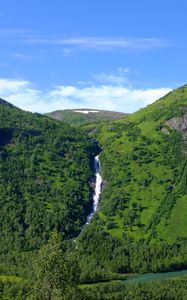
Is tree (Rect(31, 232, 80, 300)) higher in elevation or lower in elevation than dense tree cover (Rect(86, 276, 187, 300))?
higher

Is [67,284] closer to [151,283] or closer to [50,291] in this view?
[50,291]

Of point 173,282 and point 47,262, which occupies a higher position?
point 47,262

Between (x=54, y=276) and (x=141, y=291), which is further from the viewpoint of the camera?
(x=141, y=291)

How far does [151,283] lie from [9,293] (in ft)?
179

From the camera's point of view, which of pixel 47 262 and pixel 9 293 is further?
pixel 9 293

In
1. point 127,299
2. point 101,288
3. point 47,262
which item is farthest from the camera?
point 101,288

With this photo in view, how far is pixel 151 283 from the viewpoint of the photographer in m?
199

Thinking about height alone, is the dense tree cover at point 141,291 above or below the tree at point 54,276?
below

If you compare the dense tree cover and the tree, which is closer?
the tree

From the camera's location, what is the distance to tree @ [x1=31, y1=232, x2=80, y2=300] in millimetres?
85125

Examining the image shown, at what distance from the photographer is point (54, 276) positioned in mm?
84938

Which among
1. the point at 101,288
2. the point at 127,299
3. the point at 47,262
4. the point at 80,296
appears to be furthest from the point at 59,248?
the point at 101,288

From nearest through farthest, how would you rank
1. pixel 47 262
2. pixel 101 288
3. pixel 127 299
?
pixel 47 262 → pixel 127 299 → pixel 101 288

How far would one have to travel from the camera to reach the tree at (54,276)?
85.1 m
